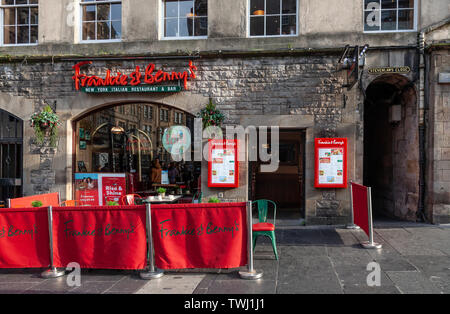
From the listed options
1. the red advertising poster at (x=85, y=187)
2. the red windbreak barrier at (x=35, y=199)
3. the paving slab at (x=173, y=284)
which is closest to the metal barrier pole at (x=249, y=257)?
the paving slab at (x=173, y=284)

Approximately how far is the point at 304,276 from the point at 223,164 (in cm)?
447

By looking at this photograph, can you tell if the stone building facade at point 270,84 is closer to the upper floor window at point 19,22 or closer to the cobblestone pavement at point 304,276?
the upper floor window at point 19,22

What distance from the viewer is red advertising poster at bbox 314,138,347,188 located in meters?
8.90

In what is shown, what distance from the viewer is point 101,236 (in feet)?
17.9

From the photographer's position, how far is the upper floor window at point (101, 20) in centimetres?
1006

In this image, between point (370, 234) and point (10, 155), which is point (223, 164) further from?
point (10, 155)

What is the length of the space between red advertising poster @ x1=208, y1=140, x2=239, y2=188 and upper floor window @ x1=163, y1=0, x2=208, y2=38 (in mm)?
3308

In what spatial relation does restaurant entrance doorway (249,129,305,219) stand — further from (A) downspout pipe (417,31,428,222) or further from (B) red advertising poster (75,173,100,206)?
(B) red advertising poster (75,173,100,206)

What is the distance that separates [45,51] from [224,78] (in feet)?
17.8

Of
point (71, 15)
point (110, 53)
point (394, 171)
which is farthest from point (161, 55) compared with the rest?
point (394, 171)

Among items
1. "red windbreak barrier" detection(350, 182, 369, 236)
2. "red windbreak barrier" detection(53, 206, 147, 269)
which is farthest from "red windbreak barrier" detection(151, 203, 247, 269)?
"red windbreak barrier" detection(350, 182, 369, 236)

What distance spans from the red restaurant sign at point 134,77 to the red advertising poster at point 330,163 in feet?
13.1

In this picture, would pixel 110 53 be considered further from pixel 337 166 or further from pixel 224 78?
pixel 337 166

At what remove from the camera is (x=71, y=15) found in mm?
10031
